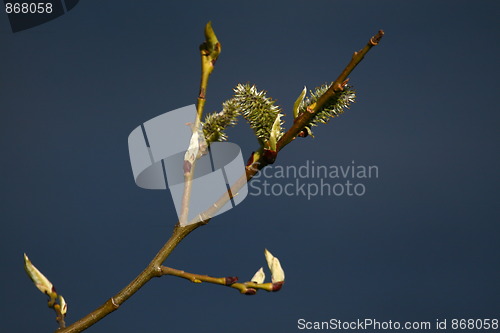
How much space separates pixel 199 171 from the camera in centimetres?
34

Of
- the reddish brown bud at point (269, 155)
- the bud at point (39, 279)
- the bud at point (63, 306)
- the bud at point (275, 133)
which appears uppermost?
the bud at point (275, 133)

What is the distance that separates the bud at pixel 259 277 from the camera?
12.0 inches

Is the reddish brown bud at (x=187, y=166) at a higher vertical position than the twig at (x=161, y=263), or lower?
higher

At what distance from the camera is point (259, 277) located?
31 cm

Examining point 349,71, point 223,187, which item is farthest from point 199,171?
point 349,71

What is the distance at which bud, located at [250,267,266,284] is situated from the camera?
1.00ft

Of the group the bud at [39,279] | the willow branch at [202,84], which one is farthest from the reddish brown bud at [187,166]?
the bud at [39,279]

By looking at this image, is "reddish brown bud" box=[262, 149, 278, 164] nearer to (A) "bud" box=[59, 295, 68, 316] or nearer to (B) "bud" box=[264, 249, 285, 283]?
(B) "bud" box=[264, 249, 285, 283]

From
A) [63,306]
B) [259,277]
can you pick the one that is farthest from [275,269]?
[63,306]

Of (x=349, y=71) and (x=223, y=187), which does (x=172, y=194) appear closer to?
(x=223, y=187)

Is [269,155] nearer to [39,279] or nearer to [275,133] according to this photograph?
[275,133]

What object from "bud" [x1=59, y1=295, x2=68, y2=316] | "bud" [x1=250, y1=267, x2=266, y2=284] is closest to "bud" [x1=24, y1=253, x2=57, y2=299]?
"bud" [x1=59, y1=295, x2=68, y2=316]

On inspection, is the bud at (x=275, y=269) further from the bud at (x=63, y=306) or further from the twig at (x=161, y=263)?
the bud at (x=63, y=306)

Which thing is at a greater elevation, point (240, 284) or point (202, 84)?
point (202, 84)
